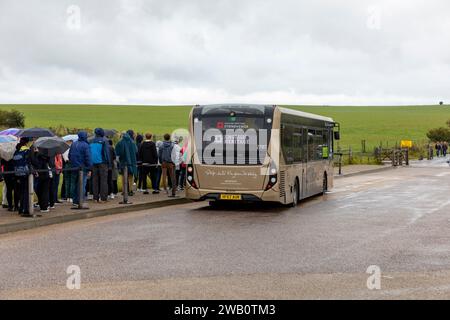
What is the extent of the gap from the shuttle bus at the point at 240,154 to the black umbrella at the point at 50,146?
3.47 meters

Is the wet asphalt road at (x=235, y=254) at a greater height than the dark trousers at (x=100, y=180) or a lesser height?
lesser

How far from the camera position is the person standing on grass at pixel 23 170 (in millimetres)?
14621

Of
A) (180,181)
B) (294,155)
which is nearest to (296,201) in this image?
(294,155)

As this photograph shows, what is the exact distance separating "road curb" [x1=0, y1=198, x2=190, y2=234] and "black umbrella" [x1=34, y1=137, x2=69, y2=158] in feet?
4.62

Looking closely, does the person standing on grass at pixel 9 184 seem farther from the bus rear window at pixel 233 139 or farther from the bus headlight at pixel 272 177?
the bus headlight at pixel 272 177

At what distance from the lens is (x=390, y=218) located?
52.4ft

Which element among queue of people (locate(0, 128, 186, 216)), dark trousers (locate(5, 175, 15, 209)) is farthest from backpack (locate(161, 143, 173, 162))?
dark trousers (locate(5, 175, 15, 209))

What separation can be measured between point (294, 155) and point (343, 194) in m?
5.32

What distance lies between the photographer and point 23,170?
14641 mm

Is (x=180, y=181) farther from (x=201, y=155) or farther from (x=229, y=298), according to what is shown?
(x=229, y=298)

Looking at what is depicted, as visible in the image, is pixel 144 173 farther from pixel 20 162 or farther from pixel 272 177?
A: pixel 20 162

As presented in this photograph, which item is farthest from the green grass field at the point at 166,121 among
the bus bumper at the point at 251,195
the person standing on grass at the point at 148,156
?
the bus bumper at the point at 251,195

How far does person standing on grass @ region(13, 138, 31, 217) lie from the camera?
48.0ft
